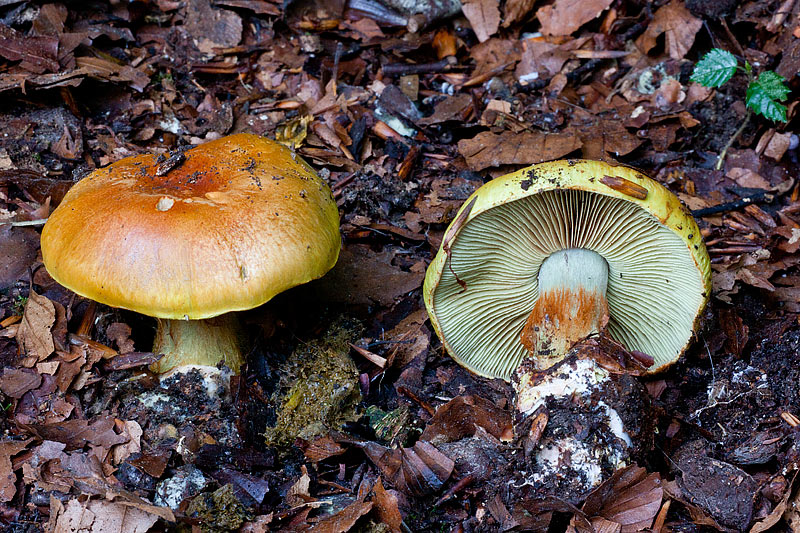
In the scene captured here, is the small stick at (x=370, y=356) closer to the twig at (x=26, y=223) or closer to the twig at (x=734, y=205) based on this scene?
the twig at (x=26, y=223)

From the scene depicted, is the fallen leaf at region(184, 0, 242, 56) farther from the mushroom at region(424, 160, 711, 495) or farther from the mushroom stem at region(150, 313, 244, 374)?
the mushroom at region(424, 160, 711, 495)

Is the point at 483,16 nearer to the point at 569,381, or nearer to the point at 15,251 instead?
the point at 569,381

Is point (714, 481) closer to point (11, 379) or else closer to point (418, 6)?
point (11, 379)

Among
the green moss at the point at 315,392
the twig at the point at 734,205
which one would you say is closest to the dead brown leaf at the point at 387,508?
the green moss at the point at 315,392

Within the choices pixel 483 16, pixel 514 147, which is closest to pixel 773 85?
pixel 514 147

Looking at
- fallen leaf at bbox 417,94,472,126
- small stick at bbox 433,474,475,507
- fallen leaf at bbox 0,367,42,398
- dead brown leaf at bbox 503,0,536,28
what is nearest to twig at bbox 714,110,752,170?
fallen leaf at bbox 417,94,472,126

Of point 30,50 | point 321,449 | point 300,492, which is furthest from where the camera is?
point 30,50
